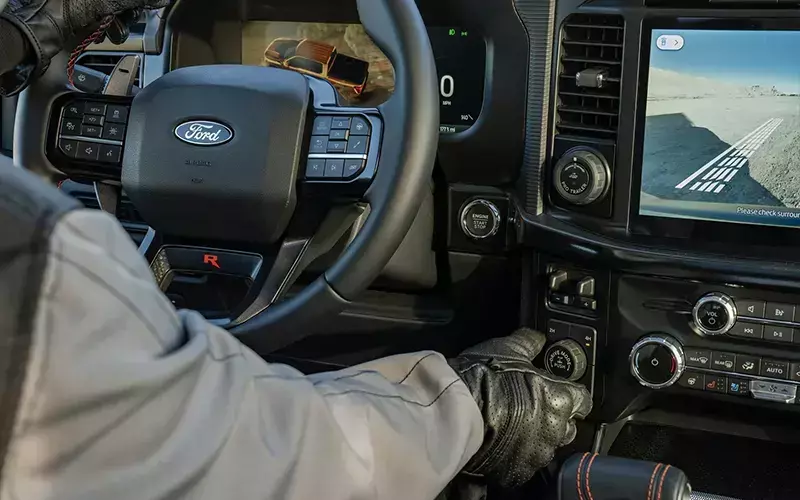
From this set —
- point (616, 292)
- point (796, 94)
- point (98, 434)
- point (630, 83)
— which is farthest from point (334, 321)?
point (98, 434)

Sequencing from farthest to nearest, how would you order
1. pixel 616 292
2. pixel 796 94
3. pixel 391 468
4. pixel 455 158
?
pixel 455 158
pixel 616 292
pixel 796 94
pixel 391 468

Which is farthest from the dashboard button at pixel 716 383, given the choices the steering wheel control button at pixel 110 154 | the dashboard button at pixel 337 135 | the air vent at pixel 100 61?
the air vent at pixel 100 61

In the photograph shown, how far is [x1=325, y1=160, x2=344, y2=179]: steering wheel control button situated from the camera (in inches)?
44.4

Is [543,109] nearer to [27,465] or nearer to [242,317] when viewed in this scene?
[242,317]

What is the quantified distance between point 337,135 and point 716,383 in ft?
1.88

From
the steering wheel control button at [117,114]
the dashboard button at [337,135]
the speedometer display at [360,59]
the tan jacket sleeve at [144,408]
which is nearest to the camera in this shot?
the tan jacket sleeve at [144,408]

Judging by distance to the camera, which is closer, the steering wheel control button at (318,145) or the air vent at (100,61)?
the steering wheel control button at (318,145)

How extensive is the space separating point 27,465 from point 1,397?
1.9 inches

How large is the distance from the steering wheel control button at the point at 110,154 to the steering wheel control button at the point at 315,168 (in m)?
0.26

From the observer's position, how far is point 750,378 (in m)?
1.18

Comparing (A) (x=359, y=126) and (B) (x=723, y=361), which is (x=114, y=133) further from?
(B) (x=723, y=361)

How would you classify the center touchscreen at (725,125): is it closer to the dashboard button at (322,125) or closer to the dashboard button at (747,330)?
the dashboard button at (747,330)

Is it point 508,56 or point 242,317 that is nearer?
point 242,317

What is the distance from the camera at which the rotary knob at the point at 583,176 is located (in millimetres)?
1214
